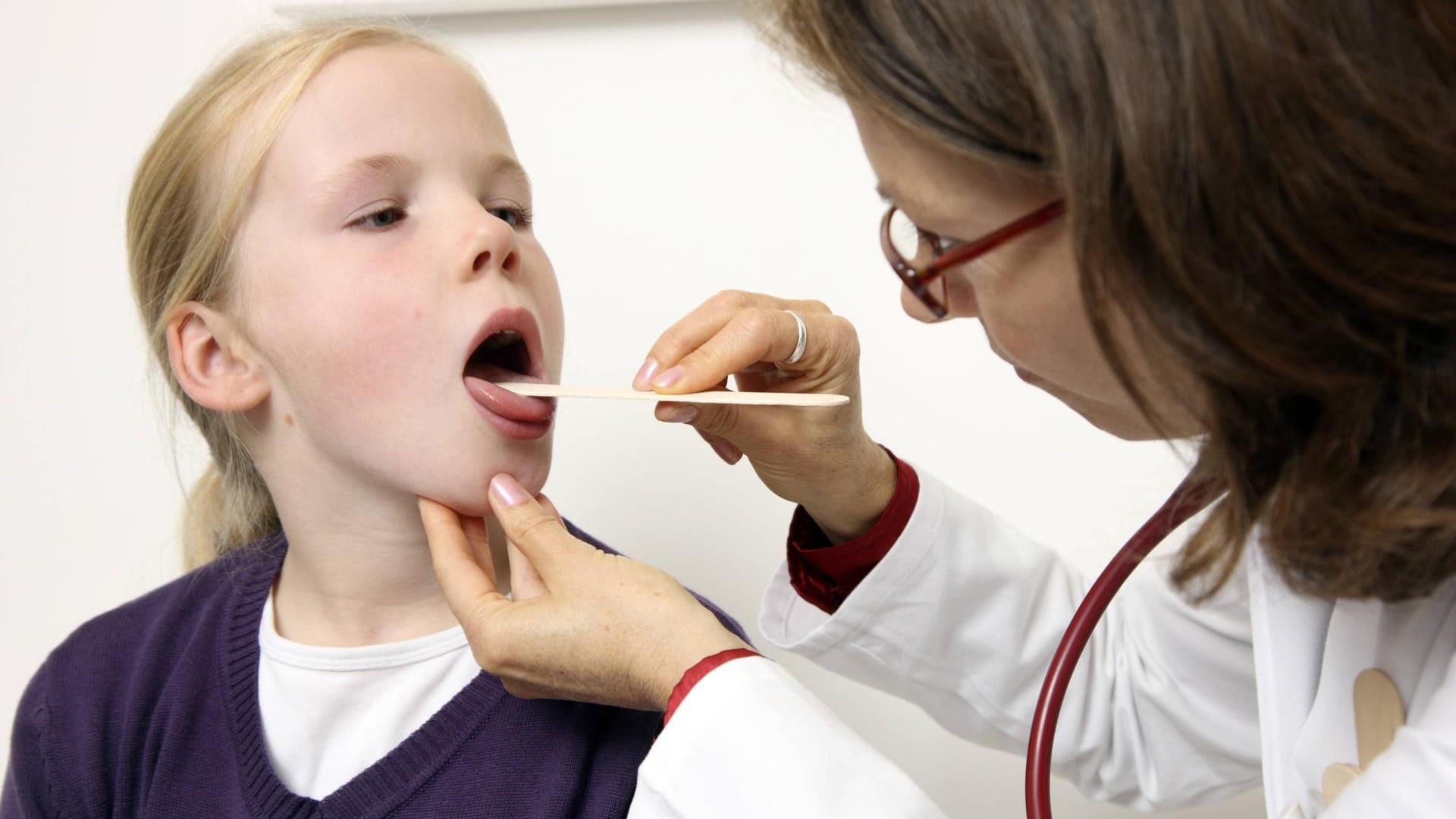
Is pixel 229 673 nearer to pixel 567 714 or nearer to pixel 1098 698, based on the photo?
pixel 567 714

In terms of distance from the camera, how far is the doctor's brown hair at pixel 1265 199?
0.59m

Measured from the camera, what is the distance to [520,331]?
1.03m

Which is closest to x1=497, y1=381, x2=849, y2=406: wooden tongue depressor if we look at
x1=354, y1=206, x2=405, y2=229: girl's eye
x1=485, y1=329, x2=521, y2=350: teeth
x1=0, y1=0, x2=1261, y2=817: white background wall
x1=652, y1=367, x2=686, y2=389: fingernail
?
x1=652, y1=367, x2=686, y2=389: fingernail

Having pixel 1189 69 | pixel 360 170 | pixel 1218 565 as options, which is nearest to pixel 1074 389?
pixel 1218 565

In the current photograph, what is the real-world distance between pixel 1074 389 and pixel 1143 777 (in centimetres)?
52

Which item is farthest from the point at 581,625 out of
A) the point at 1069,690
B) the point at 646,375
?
the point at 1069,690

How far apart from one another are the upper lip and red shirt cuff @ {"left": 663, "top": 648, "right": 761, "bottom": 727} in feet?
1.10

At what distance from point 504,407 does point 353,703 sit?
34 centimetres

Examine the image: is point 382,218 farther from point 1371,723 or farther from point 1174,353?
point 1371,723

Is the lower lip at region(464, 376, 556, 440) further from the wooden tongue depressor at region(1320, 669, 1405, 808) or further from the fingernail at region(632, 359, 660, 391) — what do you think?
the wooden tongue depressor at region(1320, 669, 1405, 808)

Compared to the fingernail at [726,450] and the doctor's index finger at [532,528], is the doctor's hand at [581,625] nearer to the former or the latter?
the doctor's index finger at [532,528]

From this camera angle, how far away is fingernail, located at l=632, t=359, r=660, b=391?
0.91 m

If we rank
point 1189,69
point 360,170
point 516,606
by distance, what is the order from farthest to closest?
point 360,170 → point 516,606 → point 1189,69

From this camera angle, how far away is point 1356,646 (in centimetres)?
84
